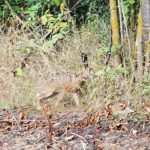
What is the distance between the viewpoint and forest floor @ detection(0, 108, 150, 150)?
3.87m

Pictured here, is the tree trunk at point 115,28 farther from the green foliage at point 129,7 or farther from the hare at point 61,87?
the green foliage at point 129,7

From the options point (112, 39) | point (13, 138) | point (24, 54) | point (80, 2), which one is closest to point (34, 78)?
point (24, 54)

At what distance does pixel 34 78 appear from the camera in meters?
6.21

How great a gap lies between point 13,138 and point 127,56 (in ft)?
6.34

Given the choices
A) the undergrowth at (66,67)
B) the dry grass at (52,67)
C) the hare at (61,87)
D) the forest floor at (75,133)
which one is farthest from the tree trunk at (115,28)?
the forest floor at (75,133)

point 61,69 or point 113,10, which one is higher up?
point 113,10

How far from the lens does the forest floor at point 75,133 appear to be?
387 cm

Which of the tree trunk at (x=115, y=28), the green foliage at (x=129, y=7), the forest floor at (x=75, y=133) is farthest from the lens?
the green foliage at (x=129, y=7)

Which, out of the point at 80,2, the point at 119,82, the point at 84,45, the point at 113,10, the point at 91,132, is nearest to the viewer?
the point at 91,132

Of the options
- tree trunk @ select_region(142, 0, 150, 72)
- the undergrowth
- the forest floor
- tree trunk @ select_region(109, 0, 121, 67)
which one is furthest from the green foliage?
the forest floor

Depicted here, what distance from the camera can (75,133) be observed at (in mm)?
4168

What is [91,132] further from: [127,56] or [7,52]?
[7,52]

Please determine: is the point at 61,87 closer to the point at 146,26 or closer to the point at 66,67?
the point at 66,67

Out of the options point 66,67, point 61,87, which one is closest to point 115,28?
point 61,87
